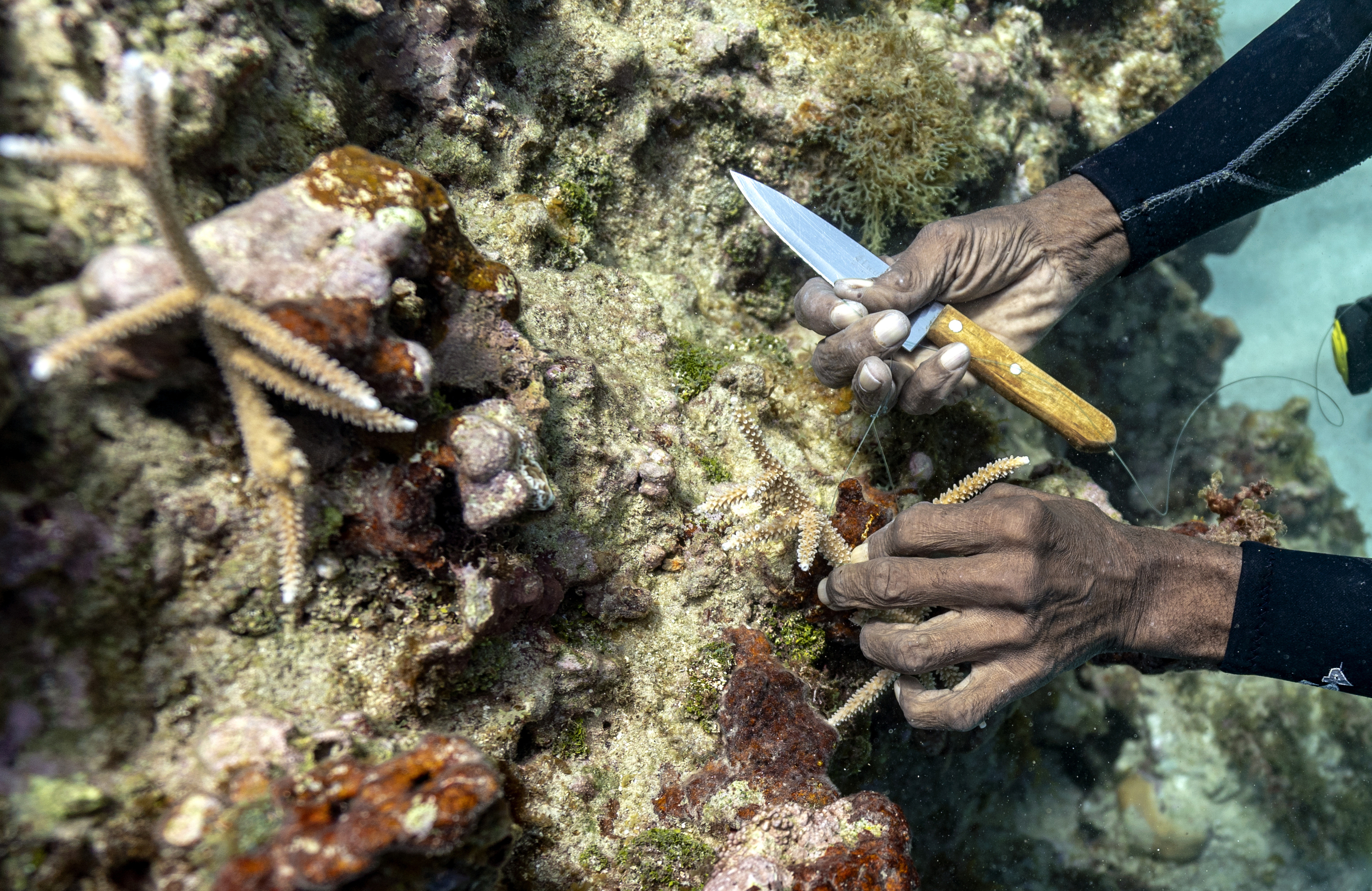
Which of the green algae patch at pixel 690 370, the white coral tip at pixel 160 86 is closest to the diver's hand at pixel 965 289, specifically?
the green algae patch at pixel 690 370

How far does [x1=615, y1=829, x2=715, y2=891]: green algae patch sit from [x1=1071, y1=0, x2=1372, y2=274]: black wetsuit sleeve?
11.1 feet

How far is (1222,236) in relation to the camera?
264 inches

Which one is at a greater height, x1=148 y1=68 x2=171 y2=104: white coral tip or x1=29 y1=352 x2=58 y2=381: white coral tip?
x1=148 y1=68 x2=171 y2=104: white coral tip

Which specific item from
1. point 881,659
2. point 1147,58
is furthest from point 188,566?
point 1147,58

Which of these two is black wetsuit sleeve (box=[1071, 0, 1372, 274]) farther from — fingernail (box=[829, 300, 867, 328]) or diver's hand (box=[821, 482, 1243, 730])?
diver's hand (box=[821, 482, 1243, 730])

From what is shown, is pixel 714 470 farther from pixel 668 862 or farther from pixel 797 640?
pixel 668 862

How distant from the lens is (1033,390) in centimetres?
288

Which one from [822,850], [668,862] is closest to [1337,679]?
[822,850]

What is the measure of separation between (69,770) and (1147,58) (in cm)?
657

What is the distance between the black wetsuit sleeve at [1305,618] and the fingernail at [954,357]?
139 centimetres

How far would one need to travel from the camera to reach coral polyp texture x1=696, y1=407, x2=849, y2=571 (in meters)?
2.64

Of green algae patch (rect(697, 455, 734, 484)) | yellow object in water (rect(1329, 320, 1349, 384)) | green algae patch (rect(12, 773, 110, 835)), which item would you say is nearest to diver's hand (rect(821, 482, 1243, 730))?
green algae patch (rect(697, 455, 734, 484))

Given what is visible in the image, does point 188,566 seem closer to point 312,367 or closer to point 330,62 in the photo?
point 312,367

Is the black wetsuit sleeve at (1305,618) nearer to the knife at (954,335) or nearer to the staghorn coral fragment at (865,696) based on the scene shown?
the knife at (954,335)
